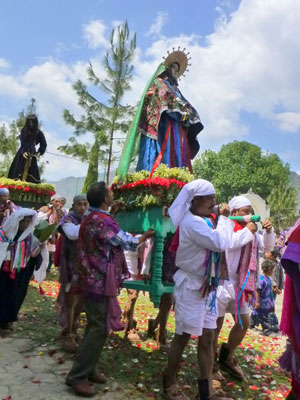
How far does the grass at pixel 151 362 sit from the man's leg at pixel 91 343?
0.41 metres

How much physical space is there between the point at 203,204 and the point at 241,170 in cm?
4011

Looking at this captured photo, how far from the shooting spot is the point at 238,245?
369 cm

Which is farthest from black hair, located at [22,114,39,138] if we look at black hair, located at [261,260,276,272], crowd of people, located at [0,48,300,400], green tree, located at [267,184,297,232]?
green tree, located at [267,184,297,232]

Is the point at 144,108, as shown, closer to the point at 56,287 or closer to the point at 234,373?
the point at 234,373

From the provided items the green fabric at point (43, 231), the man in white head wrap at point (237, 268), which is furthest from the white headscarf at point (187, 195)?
the green fabric at point (43, 231)

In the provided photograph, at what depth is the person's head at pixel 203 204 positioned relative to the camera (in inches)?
128

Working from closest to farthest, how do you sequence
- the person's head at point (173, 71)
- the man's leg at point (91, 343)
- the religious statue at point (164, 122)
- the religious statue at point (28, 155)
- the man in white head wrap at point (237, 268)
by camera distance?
the man's leg at point (91, 343), the man in white head wrap at point (237, 268), the religious statue at point (164, 122), the person's head at point (173, 71), the religious statue at point (28, 155)

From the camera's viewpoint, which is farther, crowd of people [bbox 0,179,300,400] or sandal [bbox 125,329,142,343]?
sandal [bbox 125,329,142,343]

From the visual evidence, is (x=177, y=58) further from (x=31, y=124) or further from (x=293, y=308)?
(x=31, y=124)

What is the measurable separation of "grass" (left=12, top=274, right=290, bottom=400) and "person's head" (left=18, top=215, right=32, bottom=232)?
1.36m

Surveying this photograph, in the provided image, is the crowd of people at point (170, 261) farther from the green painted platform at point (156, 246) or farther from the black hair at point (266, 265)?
the black hair at point (266, 265)

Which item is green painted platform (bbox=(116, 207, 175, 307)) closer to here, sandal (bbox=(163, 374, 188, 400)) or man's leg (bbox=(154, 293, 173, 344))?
man's leg (bbox=(154, 293, 173, 344))

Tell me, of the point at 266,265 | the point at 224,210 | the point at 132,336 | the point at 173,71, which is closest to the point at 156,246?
the point at 224,210

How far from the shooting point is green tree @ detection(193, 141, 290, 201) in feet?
135
